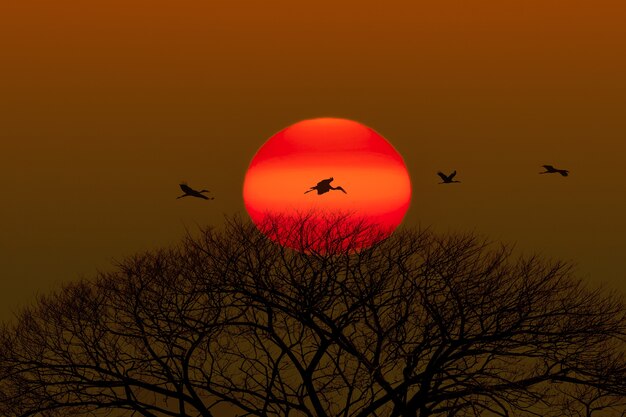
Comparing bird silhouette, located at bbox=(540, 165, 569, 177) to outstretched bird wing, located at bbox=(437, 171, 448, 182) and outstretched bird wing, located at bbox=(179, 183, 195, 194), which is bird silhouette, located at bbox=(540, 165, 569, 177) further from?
outstretched bird wing, located at bbox=(179, 183, 195, 194)

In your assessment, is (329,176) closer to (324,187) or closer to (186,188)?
(324,187)

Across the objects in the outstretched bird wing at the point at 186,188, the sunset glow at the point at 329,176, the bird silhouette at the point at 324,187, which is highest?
the sunset glow at the point at 329,176

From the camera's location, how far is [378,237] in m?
30.5

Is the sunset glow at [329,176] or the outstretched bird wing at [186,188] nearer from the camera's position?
the outstretched bird wing at [186,188]

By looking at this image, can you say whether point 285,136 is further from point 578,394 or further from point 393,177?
point 578,394

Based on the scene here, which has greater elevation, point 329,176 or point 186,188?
point 329,176

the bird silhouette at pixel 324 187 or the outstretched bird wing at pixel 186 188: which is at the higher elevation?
the bird silhouette at pixel 324 187

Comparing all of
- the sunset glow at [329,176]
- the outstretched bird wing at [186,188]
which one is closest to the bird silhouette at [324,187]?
the sunset glow at [329,176]

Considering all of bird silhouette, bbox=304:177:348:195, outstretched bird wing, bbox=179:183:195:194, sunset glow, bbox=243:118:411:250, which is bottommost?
outstretched bird wing, bbox=179:183:195:194

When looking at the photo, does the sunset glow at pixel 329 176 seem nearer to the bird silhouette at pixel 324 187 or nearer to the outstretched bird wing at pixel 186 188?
the bird silhouette at pixel 324 187

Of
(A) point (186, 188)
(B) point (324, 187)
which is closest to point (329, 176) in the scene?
(B) point (324, 187)

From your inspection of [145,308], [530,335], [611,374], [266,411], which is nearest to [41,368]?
[145,308]

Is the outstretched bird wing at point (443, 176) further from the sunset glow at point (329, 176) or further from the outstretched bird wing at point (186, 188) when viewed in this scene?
A: the outstretched bird wing at point (186, 188)

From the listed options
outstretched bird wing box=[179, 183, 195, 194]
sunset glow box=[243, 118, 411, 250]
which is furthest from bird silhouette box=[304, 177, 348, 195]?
outstretched bird wing box=[179, 183, 195, 194]
